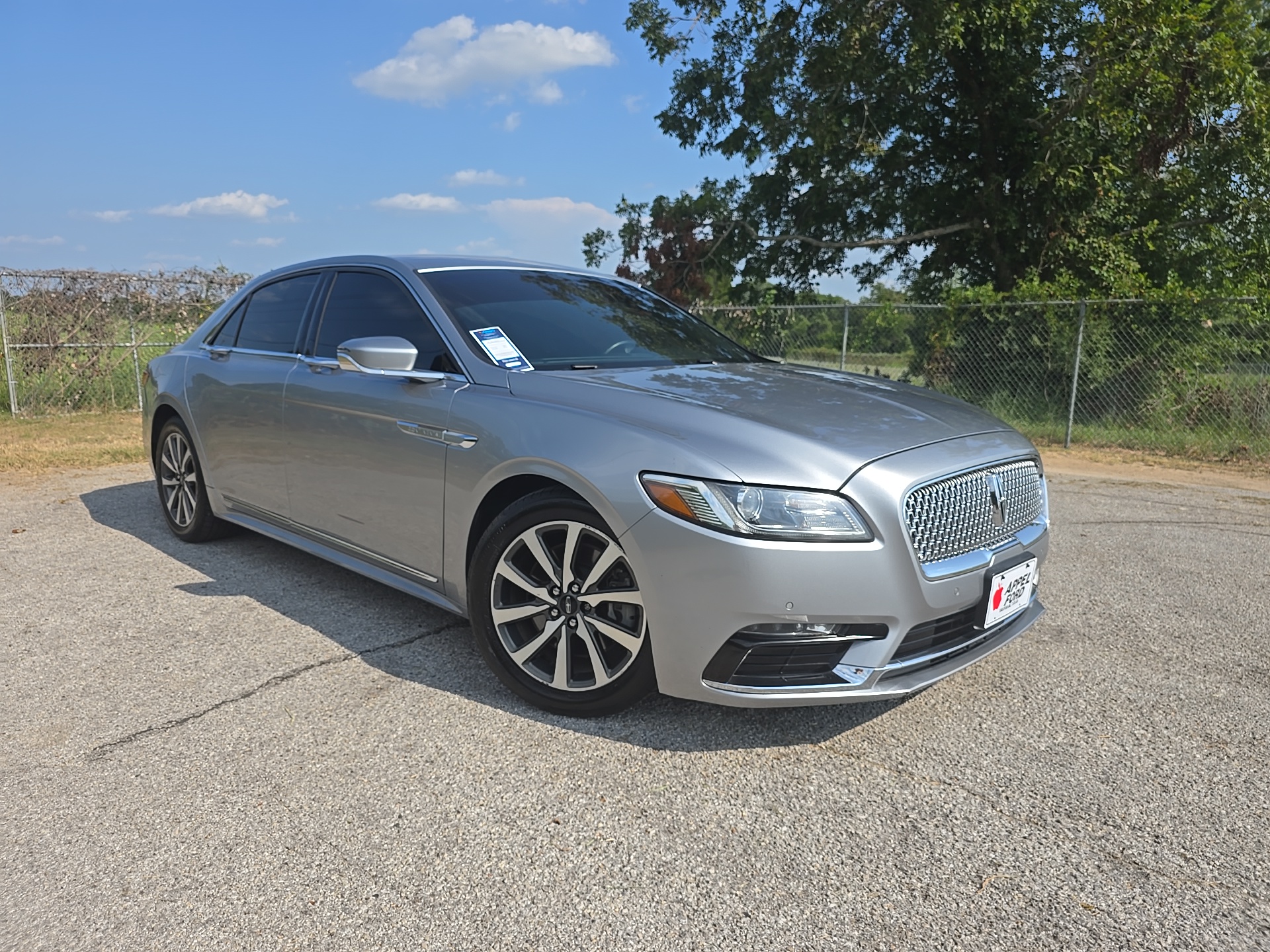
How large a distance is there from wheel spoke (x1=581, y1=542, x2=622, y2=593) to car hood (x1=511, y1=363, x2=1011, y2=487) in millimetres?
408

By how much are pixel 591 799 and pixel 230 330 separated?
382 centimetres

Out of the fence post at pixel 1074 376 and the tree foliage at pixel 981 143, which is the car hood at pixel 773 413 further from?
the tree foliage at pixel 981 143

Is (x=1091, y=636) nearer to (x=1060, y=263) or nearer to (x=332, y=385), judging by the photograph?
(x=332, y=385)

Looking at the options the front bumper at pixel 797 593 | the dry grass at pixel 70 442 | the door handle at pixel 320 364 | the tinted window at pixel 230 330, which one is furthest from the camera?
the dry grass at pixel 70 442

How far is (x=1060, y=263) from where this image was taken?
14602mm

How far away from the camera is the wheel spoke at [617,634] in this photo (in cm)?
286

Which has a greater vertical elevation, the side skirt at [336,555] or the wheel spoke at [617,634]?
the wheel spoke at [617,634]

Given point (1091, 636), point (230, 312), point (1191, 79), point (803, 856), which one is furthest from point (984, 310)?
point (803, 856)

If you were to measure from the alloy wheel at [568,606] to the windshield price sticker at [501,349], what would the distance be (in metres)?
0.73

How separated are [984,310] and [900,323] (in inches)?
47.5

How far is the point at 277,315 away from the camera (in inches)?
186

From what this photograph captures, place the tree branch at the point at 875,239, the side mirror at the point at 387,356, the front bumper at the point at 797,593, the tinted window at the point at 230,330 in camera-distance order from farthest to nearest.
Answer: the tree branch at the point at 875,239 < the tinted window at the point at 230,330 < the side mirror at the point at 387,356 < the front bumper at the point at 797,593

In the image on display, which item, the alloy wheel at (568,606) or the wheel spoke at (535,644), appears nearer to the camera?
the alloy wheel at (568,606)

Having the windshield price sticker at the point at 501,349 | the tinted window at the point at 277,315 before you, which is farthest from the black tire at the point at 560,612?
the tinted window at the point at 277,315
